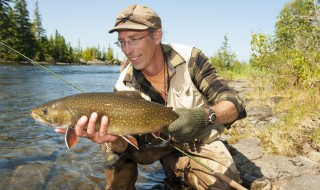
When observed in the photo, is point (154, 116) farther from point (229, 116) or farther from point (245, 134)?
Result: point (245, 134)

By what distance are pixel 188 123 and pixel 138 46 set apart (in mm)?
1300

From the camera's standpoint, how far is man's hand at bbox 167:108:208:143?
3.18 meters

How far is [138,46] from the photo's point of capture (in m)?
3.90

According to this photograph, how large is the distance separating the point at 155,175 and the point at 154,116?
2.27m

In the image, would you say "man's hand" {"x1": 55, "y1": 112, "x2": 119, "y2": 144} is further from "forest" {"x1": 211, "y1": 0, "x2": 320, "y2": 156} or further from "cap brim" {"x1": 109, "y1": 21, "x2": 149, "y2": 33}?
"forest" {"x1": 211, "y1": 0, "x2": 320, "y2": 156}

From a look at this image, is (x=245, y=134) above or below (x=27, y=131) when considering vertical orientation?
above

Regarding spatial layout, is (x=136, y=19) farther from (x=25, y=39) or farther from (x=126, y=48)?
(x=25, y=39)

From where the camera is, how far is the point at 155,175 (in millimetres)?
5203

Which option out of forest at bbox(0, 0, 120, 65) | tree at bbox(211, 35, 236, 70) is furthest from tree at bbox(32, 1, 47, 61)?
tree at bbox(211, 35, 236, 70)

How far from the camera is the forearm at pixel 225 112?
11.2ft

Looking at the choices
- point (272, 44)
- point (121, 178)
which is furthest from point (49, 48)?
point (121, 178)

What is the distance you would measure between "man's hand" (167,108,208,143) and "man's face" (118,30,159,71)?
97 centimetres

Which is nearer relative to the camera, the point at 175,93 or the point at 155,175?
the point at 175,93

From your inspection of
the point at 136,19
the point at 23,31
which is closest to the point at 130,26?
the point at 136,19
